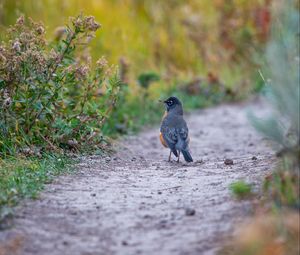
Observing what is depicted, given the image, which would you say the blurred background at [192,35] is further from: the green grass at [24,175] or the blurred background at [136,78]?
the green grass at [24,175]

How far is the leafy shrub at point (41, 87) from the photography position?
7.64m

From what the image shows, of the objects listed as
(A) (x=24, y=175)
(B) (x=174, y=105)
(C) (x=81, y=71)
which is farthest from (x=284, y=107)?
(B) (x=174, y=105)

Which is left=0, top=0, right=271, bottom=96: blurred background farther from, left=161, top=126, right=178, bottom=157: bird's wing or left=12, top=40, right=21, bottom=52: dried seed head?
left=12, top=40, right=21, bottom=52: dried seed head

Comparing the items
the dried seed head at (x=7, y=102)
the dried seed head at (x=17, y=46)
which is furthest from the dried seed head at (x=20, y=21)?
the dried seed head at (x=7, y=102)

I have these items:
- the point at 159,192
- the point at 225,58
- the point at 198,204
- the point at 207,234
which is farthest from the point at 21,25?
the point at 225,58

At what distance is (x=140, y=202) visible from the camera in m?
6.21

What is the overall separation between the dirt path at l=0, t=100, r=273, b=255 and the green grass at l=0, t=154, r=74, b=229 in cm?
10

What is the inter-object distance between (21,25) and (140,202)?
266 cm

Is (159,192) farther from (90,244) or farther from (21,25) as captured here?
(21,25)

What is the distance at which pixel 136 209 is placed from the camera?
5949mm

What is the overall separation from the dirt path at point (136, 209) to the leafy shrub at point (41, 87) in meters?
0.50

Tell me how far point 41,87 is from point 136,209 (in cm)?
238

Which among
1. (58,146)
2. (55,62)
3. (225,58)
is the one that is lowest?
(58,146)

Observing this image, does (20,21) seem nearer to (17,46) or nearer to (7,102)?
(17,46)
